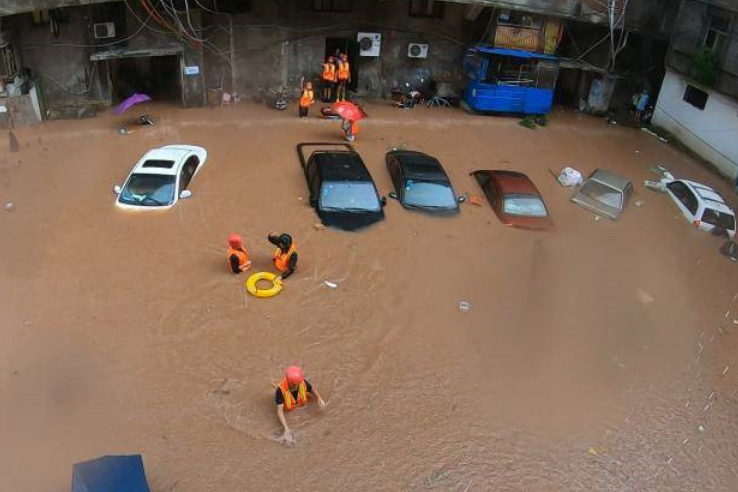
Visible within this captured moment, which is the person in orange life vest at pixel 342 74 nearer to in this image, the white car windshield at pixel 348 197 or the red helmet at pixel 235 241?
the white car windshield at pixel 348 197

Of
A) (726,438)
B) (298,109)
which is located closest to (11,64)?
(298,109)

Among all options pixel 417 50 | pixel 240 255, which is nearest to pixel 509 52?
pixel 417 50

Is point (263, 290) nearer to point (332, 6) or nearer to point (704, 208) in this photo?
point (704, 208)

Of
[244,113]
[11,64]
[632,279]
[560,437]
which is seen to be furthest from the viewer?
[244,113]

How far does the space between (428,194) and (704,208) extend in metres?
6.91

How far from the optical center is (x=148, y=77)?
69.4 ft

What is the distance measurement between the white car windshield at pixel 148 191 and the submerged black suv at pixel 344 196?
3158 mm

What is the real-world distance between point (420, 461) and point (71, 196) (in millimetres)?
9836

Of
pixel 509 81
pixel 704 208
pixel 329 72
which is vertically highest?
pixel 329 72

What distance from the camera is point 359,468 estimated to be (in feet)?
29.8

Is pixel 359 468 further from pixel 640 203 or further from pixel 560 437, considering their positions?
pixel 640 203

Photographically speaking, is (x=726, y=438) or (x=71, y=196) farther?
(x=71, y=196)

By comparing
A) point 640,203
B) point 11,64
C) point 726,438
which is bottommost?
point 726,438

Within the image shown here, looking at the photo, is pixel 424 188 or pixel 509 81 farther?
pixel 509 81
